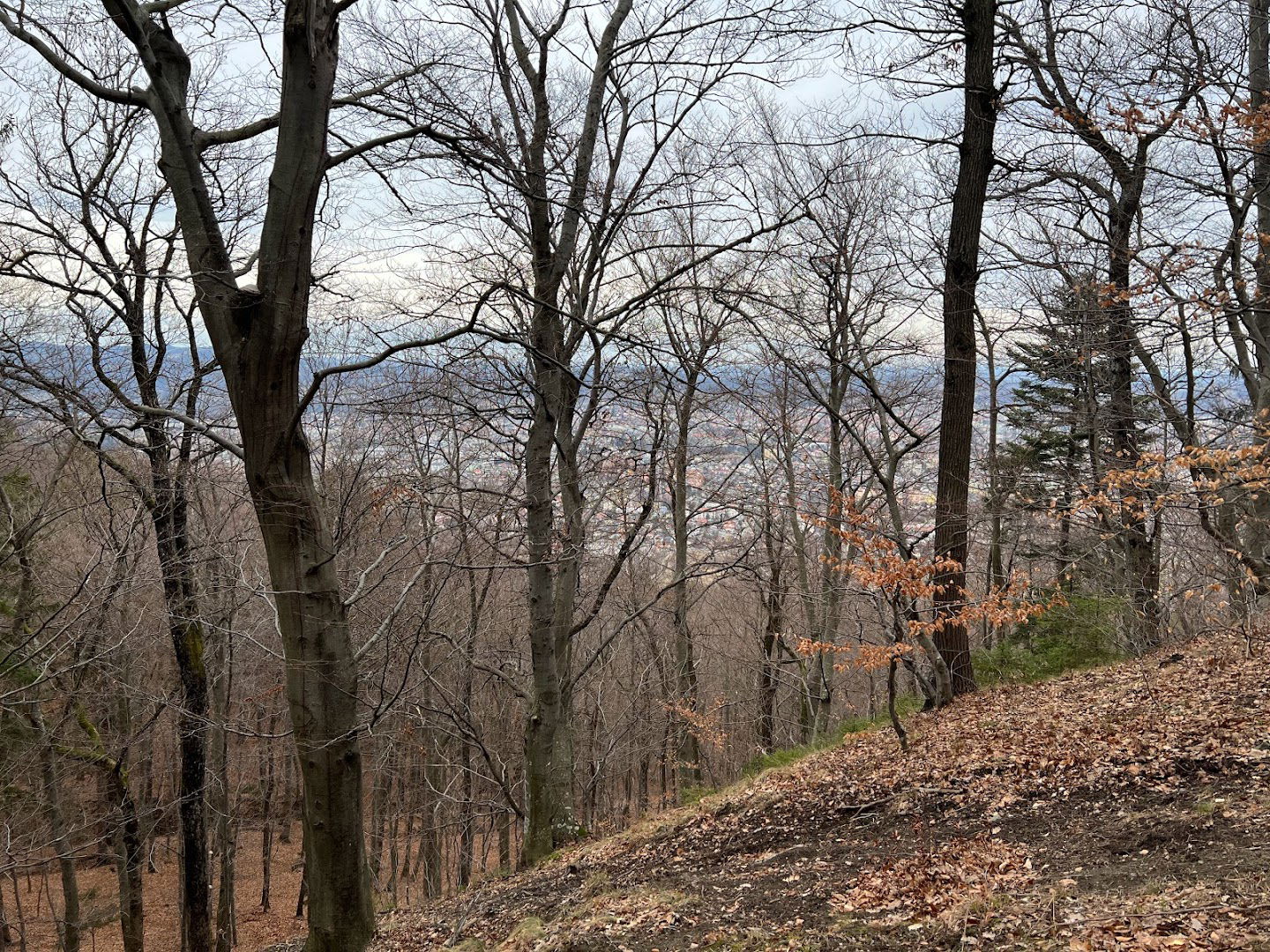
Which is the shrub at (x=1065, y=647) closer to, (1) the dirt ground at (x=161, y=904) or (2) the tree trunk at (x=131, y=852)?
(2) the tree trunk at (x=131, y=852)

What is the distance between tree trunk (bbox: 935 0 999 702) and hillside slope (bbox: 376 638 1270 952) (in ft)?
3.78

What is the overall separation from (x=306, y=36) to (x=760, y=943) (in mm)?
5465

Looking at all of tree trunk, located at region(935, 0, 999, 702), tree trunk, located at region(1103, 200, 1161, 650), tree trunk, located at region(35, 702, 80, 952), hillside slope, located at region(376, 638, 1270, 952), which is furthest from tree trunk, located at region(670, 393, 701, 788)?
tree trunk, located at region(35, 702, 80, 952)

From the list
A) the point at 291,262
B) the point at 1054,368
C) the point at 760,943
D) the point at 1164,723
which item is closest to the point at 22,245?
the point at 291,262

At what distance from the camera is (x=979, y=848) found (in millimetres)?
4848

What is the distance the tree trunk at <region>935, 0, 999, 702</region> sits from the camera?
9095 millimetres

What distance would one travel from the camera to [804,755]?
9.51m

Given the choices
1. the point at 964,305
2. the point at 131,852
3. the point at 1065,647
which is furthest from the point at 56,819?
the point at 964,305

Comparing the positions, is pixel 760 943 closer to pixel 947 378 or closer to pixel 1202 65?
pixel 947 378

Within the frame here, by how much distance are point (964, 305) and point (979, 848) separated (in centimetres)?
606

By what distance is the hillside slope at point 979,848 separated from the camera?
378 cm

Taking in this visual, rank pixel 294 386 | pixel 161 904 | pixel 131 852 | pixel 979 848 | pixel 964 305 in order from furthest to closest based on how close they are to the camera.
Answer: pixel 161 904, pixel 131 852, pixel 964 305, pixel 294 386, pixel 979 848

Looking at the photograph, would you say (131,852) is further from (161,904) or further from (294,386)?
(294,386)

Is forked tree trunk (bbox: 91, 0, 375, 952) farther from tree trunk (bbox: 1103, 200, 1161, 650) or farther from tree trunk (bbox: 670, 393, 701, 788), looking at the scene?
tree trunk (bbox: 670, 393, 701, 788)
